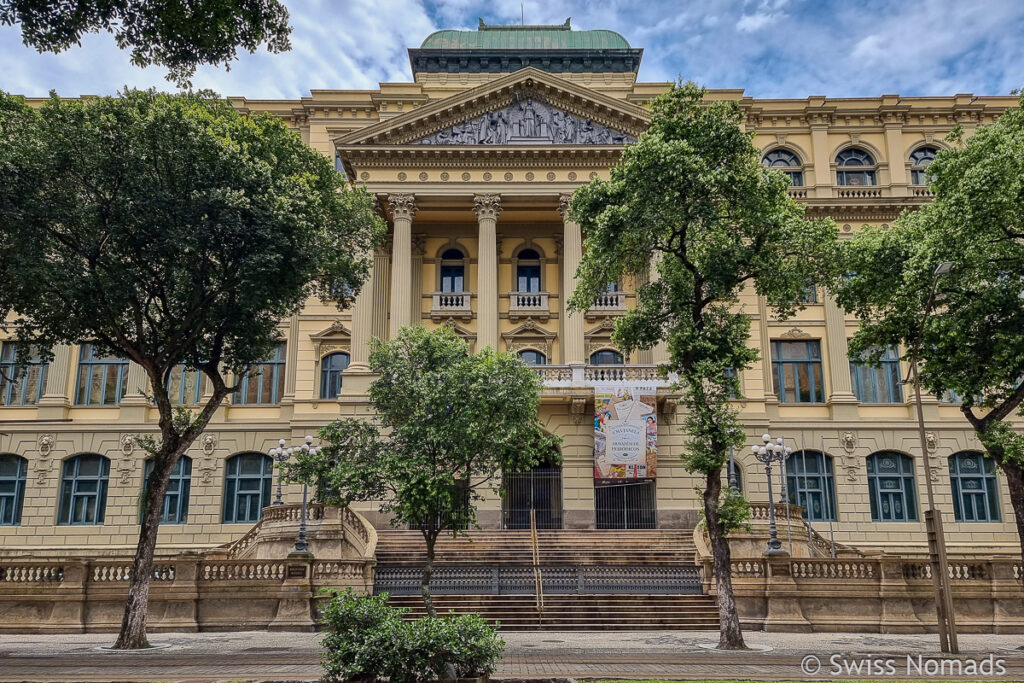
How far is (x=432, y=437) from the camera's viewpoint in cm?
1930

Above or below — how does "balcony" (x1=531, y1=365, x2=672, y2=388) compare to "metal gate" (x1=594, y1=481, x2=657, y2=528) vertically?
above

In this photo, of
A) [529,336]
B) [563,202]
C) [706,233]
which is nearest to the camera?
[706,233]

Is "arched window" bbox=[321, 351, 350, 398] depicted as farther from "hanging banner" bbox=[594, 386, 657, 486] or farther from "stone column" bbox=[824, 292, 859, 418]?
"stone column" bbox=[824, 292, 859, 418]

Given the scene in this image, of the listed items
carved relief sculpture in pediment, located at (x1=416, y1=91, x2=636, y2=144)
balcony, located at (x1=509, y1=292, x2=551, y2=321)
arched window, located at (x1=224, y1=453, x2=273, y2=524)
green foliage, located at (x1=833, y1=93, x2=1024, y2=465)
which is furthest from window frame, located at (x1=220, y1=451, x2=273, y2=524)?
green foliage, located at (x1=833, y1=93, x2=1024, y2=465)

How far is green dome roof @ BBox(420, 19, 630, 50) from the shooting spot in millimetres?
44188

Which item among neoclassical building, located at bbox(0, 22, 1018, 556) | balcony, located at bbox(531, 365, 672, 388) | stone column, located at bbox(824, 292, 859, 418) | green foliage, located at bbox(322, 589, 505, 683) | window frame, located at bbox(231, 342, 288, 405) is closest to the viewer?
green foliage, located at bbox(322, 589, 505, 683)

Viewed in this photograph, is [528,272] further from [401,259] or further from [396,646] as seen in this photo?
[396,646]

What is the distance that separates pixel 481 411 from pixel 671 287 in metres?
5.88

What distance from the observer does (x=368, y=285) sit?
36156 millimetres

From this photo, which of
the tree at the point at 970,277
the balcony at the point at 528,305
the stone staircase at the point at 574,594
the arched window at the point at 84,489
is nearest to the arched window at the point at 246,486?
the arched window at the point at 84,489

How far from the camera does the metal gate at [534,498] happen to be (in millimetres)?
33750

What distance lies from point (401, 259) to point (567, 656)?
72.8ft

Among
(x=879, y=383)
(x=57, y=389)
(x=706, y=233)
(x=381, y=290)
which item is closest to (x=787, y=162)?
(x=879, y=383)

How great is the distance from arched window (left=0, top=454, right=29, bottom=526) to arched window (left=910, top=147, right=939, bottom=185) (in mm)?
42431
